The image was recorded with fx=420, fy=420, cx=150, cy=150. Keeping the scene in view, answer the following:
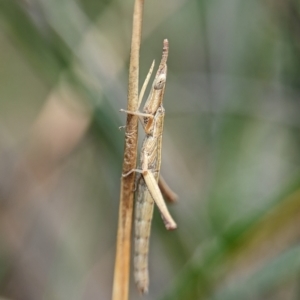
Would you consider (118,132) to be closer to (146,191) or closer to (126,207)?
(146,191)

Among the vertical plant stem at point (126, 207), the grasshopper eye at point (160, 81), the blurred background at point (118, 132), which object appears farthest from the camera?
the blurred background at point (118, 132)

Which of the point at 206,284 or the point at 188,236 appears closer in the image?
the point at 206,284

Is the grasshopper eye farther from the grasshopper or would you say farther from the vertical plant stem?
the vertical plant stem

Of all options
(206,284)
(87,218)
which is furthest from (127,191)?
(87,218)

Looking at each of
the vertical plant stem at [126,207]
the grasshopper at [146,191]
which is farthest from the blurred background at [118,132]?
the vertical plant stem at [126,207]

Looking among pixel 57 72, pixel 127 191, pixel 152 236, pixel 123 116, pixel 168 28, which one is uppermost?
pixel 168 28

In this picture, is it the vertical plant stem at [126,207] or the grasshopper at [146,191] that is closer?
the vertical plant stem at [126,207]

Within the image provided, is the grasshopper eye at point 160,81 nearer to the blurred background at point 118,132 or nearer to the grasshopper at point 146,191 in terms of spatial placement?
the grasshopper at point 146,191

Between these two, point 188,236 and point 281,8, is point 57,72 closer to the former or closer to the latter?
point 188,236
